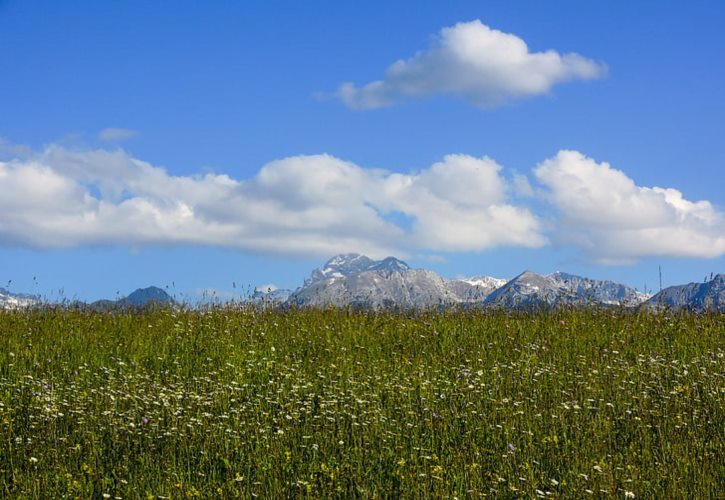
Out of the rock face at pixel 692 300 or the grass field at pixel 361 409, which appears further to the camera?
the rock face at pixel 692 300

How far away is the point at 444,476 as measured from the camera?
7.48 meters

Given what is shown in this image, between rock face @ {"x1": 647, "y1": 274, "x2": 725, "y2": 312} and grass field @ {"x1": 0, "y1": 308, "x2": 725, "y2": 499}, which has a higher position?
rock face @ {"x1": 647, "y1": 274, "x2": 725, "y2": 312}

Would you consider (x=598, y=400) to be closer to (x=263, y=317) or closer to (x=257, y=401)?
(x=257, y=401)

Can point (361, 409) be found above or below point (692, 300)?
below

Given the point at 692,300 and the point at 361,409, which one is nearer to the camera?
the point at 361,409

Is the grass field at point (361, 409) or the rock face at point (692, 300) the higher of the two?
the rock face at point (692, 300)

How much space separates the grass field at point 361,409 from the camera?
7.37 meters

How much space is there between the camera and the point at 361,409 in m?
9.34

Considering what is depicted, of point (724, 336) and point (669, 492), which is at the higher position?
point (724, 336)

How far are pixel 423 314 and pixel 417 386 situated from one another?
556 centimetres

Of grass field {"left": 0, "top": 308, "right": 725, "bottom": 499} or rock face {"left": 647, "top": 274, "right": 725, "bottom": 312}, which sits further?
rock face {"left": 647, "top": 274, "right": 725, "bottom": 312}

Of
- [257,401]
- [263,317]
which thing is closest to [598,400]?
[257,401]

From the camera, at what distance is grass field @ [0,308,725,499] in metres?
7.37

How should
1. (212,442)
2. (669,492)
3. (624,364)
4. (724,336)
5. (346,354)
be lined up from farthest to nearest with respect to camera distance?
(724,336)
(346,354)
(624,364)
(212,442)
(669,492)
